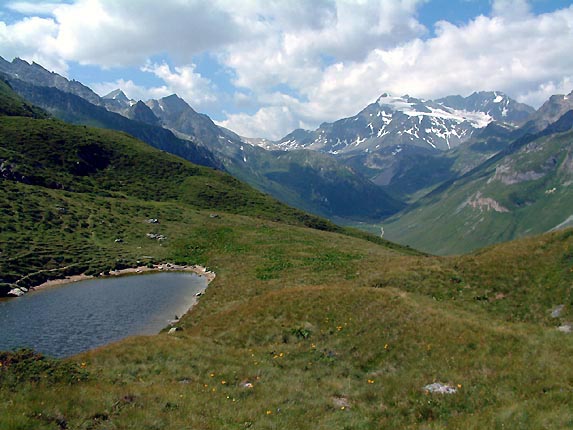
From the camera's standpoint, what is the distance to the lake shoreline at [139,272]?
2272 inches

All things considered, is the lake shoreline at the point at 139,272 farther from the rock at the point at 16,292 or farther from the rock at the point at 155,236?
the rock at the point at 155,236

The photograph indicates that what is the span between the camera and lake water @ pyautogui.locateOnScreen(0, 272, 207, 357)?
35.3m

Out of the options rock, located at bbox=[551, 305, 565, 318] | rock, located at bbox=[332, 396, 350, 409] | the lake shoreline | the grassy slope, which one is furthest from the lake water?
rock, located at bbox=[551, 305, 565, 318]

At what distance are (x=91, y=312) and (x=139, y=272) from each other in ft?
74.8

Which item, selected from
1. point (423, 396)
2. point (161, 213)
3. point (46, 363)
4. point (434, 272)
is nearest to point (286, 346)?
point (423, 396)

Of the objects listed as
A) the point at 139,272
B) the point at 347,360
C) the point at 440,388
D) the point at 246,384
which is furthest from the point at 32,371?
Answer: the point at 139,272

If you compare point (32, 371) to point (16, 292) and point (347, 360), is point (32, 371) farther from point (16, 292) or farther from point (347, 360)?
point (16, 292)

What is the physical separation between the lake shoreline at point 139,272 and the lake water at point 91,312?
1960 millimetres

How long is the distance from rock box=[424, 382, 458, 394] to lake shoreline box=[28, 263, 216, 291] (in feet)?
143

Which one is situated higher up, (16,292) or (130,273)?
(130,273)

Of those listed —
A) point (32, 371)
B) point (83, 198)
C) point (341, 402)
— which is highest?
point (32, 371)

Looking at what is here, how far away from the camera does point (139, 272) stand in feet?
218

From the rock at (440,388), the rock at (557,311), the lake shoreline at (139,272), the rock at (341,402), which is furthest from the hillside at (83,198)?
the rock at (557,311)

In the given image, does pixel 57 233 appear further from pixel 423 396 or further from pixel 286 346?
pixel 423 396
